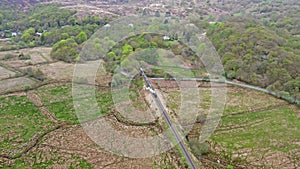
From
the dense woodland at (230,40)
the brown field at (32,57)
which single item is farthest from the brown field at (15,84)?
the dense woodland at (230,40)

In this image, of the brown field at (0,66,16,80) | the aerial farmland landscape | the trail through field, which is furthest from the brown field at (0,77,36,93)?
the trail through field

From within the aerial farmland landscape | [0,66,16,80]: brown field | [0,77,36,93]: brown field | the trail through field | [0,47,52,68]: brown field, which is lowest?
[0,47,52,68]: brown field

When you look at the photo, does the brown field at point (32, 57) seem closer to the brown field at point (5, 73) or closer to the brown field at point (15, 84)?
the brown field at point (5, 73)

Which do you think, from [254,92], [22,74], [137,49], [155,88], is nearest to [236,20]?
[137,49]

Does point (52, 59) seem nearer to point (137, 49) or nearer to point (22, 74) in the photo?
point (22, 74)

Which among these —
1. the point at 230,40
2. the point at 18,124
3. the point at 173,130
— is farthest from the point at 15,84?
the point at 230,40

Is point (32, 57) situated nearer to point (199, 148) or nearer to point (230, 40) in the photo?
point (230, 40)

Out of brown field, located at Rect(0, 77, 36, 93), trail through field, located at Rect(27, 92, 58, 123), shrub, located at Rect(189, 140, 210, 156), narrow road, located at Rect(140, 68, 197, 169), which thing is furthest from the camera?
brown field, located at Rect(0, 77, 36, 93)

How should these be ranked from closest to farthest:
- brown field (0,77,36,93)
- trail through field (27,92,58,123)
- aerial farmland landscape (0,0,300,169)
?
aerial farmland landscape (0,0,300,169), trail through field (27,92,58,123), brown field (0,77,36,93)

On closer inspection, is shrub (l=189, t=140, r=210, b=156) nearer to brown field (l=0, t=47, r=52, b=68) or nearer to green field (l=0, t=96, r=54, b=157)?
green field (l=0, t=96, r=54, b=157)

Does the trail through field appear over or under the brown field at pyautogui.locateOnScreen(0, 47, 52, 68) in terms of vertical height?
over
